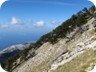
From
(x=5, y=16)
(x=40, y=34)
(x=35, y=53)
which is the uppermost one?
(x=5, y=16)

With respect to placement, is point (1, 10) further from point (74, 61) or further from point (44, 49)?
point (44, 49)

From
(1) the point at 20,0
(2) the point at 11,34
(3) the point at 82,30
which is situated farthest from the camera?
(3) the point at 82,30

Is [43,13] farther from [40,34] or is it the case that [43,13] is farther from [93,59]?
[93,59]

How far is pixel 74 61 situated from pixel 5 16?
3.48 metres

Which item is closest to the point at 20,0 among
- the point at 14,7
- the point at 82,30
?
the point at 14,7

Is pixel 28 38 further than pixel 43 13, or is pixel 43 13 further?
pixel 43 13

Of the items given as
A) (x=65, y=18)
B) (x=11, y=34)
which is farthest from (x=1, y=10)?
(x=65, y=18)

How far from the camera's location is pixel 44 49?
136 ft

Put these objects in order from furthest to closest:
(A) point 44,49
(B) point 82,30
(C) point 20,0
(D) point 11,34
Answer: (A) point 44,49 < (B) point 82,30 < (C) point 20,0 < (D) point 11,34

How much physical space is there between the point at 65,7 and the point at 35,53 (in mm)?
28392

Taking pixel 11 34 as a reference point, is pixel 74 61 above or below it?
below

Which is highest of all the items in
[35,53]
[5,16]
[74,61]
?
[5,16]

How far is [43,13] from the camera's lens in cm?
1620

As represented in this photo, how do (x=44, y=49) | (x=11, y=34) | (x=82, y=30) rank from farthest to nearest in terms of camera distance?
(x=44, y=49)
(x=82, y=30)
(x=11, y=34)
